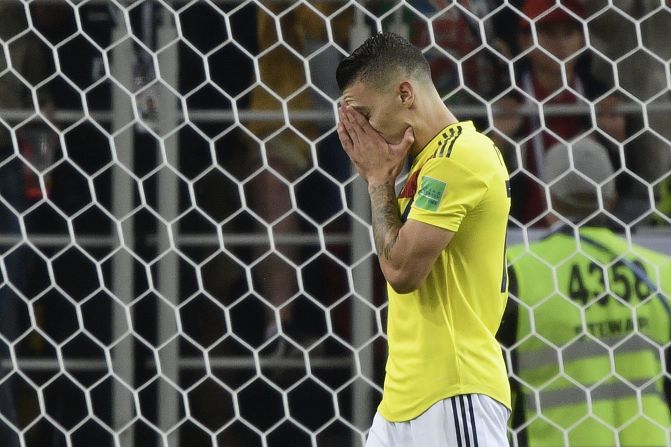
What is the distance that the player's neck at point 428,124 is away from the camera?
1.83 meters

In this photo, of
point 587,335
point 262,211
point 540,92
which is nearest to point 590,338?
point 587,335

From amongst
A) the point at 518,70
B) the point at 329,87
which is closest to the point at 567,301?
the point at 518,70

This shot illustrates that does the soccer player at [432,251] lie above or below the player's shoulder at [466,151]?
below

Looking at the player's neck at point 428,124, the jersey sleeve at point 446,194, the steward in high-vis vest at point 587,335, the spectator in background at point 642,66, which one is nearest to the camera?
the jersey sleeve at point 446,194

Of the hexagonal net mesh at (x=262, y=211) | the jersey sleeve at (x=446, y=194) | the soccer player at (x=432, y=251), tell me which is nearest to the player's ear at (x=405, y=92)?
the soccer player at (x=432, y=251)

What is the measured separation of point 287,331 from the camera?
3039mm

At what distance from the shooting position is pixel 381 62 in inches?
72.7

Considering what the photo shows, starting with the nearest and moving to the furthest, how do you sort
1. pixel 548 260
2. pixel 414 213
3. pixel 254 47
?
pixel 414 213, pixel 548 260, pixel 254 47

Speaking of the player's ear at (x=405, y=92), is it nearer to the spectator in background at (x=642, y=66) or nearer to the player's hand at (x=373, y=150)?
the player's hand at (x=373, y=150)

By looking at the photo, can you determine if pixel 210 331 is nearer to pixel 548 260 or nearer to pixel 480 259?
pixel 548 260

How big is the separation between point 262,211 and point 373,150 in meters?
1.28

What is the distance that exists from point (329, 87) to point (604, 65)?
76 cm

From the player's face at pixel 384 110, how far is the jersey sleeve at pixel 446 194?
11cm

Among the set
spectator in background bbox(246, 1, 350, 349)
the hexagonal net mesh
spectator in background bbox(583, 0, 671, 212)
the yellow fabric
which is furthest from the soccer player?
spectator in background bbox(583, 0, 671, 212)
